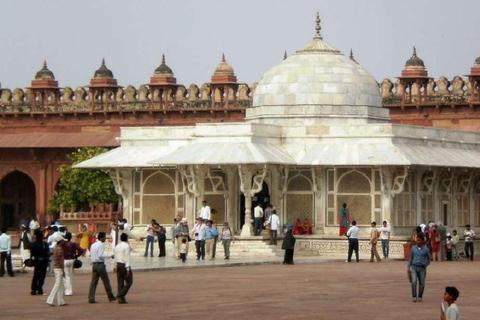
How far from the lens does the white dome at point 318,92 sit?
40.7 meters

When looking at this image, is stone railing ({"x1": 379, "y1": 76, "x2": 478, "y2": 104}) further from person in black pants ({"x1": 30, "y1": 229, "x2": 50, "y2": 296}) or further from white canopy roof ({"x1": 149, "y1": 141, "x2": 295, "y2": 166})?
person in black pants ({"x1": 30, "y1": 229, "x2": 50, "y2": 296})

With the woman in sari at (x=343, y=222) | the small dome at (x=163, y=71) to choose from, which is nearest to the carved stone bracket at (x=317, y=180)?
the woman in sari at (x=343, y=222)

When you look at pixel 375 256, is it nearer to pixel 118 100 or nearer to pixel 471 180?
pixel 471 180

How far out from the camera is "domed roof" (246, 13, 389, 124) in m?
40.7

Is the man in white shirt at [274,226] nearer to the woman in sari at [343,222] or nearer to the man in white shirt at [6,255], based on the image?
the woman in sari at [343,222]

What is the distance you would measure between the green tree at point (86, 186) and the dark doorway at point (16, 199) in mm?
6814

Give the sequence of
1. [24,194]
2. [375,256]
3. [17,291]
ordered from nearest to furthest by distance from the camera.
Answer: [17,291]
[375,256]
[24,194]

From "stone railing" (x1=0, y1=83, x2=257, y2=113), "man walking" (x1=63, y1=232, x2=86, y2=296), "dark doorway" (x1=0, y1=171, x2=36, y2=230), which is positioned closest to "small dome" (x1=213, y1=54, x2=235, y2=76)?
"stone railing" (x1=0, y1=83, x2=257, y2=113)

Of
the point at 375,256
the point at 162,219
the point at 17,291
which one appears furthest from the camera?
A: the point at 162,219

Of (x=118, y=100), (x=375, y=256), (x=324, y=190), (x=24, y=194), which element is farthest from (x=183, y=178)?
(x=24, y=194)

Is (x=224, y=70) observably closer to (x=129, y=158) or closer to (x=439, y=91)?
(x=439, y=91)

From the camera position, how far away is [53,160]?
191ft

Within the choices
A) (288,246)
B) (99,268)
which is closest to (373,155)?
(288,246)

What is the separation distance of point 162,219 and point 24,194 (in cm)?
2308
